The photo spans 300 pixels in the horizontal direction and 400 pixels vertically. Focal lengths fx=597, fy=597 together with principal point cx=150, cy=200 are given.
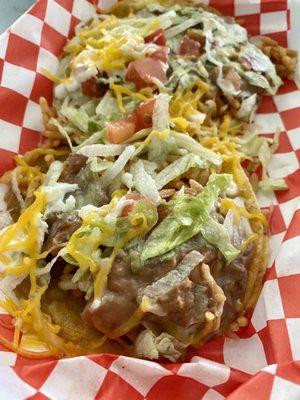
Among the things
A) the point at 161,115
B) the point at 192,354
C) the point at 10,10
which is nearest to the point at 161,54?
the point at 161,115

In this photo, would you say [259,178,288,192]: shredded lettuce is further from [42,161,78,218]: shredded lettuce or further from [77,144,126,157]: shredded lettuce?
[42,161,78,218]: shredded lettuce

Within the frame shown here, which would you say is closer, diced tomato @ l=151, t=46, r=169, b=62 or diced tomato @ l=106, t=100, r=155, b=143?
diced tomato @ l=106, t=100, r=155, b=143

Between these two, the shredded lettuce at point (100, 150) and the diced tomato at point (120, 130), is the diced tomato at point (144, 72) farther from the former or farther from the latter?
the shredded lettuce at point (100, 150)

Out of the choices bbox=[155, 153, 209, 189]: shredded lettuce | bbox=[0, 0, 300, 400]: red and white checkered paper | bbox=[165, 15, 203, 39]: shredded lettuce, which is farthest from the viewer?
bbox=[165, 15, 203, 39]: shredded lettuce

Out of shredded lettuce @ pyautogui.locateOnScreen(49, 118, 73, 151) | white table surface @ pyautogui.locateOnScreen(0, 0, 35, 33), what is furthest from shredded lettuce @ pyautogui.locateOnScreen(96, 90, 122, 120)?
white table surface @ pyautogui.locateOnScreen(0, 0, 35, 33)

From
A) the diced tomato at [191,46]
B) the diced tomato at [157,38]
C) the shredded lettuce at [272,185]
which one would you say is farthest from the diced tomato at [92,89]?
the shredded lettuce at [272,185]

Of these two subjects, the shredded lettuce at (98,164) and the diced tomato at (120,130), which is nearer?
the shredded lettuce at (98,164)
